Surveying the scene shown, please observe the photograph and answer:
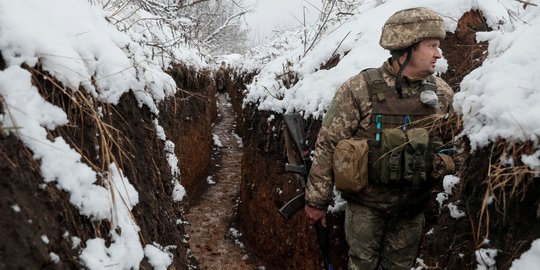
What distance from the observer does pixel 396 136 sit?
2764mm

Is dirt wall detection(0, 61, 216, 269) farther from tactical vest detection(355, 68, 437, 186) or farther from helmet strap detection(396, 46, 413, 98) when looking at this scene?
helmet strap detection(396, 46, 413, 98)

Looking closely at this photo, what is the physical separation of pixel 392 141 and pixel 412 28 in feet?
2.98

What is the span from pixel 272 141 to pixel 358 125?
2622 mm

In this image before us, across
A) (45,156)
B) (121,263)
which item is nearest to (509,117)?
(121,263)

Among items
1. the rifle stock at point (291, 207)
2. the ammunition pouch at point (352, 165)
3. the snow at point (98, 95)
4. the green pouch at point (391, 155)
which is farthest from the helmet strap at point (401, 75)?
the rifle stock at point (291, 207)

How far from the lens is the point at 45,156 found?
170cm

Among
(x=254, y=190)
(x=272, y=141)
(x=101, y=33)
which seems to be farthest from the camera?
(x=254, y=190)

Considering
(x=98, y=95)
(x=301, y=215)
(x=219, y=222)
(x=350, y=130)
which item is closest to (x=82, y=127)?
(x=98, y=95)

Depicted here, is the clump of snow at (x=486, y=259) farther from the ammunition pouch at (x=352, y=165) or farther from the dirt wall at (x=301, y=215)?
the ammunition pouch at (x=352, y=165)

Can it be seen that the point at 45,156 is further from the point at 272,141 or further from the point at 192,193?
the point at 192,193

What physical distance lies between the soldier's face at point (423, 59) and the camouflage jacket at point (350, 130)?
96 millimetres

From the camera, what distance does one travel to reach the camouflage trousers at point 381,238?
3068 millimetres

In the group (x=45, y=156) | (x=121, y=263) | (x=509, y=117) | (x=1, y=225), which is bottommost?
(x=121, y=263)

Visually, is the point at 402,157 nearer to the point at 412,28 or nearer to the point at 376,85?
the point at 376,85
